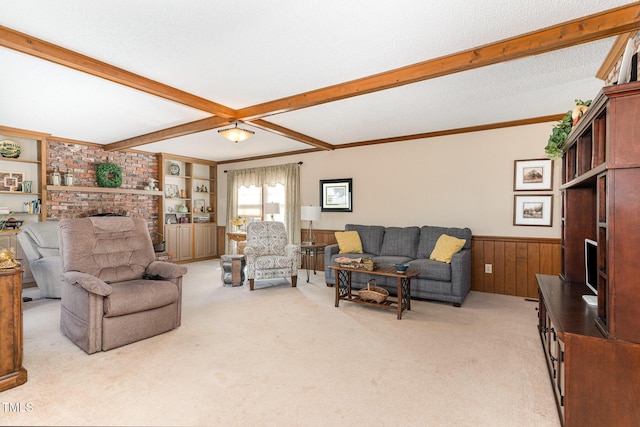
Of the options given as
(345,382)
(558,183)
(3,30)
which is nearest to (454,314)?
(345,382)

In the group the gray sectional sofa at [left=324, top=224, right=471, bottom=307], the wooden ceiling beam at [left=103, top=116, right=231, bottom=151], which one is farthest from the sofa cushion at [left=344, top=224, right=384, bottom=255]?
the wooden ceiling beam at [left=103, top=116, right=231, bottom=151]

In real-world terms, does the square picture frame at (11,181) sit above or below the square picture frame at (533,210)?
above

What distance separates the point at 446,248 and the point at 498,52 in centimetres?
253

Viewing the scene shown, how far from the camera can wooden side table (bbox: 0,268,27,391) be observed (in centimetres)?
223

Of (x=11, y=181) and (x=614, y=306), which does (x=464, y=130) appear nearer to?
(x=614, y=306)

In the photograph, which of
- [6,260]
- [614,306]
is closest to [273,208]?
[6,260]

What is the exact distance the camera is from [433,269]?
14.0 feet

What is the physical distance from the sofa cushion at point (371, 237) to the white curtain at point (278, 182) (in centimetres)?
169

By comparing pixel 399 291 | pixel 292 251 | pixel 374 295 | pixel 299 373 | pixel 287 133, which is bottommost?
pixel 299 373

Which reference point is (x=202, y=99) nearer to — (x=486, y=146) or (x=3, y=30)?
(x=3, y=30)

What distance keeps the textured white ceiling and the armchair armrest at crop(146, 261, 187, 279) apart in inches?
72.4

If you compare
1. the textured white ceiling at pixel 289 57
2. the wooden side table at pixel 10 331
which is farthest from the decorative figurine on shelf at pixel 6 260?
the textured white ceiling at pixel 289 57

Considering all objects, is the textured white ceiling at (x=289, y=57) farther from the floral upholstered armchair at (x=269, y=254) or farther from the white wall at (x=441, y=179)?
the floral upholstered armchair at (x=269, y=254)

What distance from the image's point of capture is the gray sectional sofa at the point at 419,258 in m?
4.17
